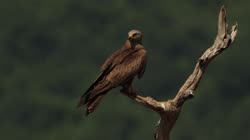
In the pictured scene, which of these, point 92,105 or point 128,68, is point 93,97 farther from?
point 128,68

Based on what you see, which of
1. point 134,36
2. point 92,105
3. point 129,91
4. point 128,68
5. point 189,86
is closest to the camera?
point 92,105

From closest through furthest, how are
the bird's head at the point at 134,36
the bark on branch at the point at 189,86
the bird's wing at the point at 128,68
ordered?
1. the bark on branch at the point at 189,86
2. the bird's wing at the point at 128,68
3. the bird's head at the point at 134,36

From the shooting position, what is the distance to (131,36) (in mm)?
16734

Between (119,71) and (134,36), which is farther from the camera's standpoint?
(134,36)

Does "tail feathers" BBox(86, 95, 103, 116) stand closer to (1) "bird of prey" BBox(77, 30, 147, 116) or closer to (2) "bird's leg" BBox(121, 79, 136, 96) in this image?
(1) "bird of prey" BBox(77, 30, 147, 116)

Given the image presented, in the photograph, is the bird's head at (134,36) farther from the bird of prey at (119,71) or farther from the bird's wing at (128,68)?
the bird's wing at (128,68)

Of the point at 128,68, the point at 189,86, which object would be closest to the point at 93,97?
the point at 128,68

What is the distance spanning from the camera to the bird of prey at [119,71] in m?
15.8

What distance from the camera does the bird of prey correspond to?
15.8 m

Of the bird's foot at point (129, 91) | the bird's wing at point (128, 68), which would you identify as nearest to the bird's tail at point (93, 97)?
the bird's wing at point (128, 68)

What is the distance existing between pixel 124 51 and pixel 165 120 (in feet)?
4.09

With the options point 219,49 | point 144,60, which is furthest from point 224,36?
point 144,60

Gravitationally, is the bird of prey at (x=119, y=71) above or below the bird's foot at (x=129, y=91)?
above

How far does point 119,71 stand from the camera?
16203 mm
